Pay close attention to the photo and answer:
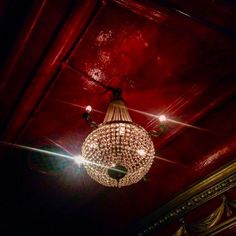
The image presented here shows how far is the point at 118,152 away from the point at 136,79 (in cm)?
131

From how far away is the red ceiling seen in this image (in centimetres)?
308

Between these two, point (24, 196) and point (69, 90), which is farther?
point (24, 196)

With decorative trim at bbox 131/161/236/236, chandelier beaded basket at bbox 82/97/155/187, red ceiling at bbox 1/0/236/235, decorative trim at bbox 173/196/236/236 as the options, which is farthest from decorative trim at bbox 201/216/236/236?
chandelier beaded basket at bbox 82/97/155/187

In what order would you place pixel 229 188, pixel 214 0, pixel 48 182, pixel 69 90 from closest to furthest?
pixel 214 0, pixel 229 188, pixel 69 90, pixel 48 182

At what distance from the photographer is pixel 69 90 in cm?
372

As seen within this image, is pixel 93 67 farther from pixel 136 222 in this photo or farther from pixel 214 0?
pixel 136 222

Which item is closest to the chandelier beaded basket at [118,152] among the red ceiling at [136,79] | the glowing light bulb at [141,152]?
the glowing light bulb at [141,152]

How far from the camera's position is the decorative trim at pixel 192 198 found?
3484 millimetres

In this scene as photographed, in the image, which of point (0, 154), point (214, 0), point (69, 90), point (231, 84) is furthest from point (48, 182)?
point (214, 0)

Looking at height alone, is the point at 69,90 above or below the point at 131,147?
above

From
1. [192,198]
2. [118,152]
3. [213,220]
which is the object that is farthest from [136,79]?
[213,220]

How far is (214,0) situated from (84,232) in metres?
3.81

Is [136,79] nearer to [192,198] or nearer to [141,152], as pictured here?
[141,152]

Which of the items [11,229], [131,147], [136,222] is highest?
[11,229]
